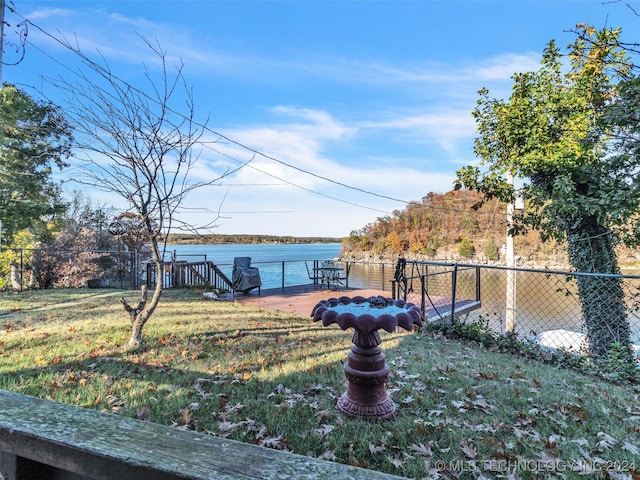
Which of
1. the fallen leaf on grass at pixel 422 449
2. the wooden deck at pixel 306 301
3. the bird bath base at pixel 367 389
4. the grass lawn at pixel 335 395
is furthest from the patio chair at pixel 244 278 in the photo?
the fallen leaf on grass at pixel 422 449

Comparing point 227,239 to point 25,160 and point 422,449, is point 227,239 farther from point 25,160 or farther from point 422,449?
point 422,449

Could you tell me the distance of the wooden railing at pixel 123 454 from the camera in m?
0.61

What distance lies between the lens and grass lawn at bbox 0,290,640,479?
1972 millimetres

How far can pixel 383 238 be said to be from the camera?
29.7 metres

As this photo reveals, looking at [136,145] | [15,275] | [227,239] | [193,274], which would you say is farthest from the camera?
[227,239]

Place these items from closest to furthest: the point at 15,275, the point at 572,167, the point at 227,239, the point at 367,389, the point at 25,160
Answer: the point at 367,389, the point at 572,167, the point at 15,275, the point at 25,160, the point at 227,239

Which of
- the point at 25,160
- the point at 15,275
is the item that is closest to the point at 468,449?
the point at 15,275

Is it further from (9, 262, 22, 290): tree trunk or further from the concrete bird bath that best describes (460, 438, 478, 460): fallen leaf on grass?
(9, 262, 22, 290): tree trunk

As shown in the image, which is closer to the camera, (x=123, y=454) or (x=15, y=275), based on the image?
(x=123, y=454)

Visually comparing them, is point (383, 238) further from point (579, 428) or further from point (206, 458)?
point (206, 458)

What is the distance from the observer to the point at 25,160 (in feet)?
35.6

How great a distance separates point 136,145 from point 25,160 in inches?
399

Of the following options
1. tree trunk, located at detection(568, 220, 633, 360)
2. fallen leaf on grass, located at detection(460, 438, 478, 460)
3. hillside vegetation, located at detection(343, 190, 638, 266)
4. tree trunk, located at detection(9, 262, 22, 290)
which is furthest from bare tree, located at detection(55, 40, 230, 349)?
hillside vegetation, located at detection(343, 190, 638, 266)

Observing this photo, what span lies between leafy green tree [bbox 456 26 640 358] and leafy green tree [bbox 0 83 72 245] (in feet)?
35.9
